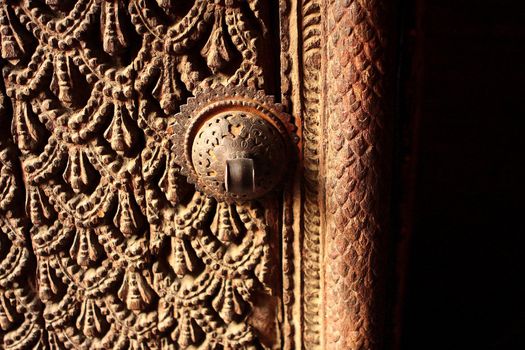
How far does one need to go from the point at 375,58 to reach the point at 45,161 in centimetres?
56

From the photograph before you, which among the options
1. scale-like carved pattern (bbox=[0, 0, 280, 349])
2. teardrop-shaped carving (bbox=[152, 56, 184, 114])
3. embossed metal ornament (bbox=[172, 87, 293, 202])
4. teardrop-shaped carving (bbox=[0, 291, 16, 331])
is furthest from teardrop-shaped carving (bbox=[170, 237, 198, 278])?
teardrop-shaped carving (bbox=[0, 291, 16, 331])

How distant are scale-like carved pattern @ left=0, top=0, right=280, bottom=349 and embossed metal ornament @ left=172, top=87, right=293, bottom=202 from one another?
0.08 ft

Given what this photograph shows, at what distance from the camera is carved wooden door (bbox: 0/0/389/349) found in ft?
1.80

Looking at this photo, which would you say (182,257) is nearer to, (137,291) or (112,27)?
(137,291)

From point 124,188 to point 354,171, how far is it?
1.22ft

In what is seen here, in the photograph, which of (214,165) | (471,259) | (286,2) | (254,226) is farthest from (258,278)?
(471,259)

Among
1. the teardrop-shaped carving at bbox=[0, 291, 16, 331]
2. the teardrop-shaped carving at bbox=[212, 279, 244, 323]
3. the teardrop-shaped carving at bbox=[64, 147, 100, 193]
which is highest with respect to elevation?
the teardrop-shaped carving at bbox=[64, 147, 100, 193]

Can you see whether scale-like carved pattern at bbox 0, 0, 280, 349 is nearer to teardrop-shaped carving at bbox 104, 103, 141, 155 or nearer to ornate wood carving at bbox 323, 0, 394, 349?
teardrop-shaped carving at bbox 104, 103, 141, 155

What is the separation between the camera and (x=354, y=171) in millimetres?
537

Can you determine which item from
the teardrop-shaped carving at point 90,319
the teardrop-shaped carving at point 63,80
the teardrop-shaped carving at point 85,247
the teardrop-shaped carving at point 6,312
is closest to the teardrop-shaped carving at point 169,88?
the teardrop-shaped carving at point 63,80

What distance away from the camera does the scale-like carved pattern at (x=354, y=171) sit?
19.7 inches

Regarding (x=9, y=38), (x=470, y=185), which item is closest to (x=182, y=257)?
(x=9, y=38)

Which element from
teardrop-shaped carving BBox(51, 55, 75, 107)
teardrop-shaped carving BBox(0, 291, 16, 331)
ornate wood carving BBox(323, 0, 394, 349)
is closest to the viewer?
ornate wood carving BBox(323, 0, 394, 349)

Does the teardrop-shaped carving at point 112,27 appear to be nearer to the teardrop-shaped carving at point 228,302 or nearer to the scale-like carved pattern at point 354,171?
the scale-like carved pattern at point 354,171
